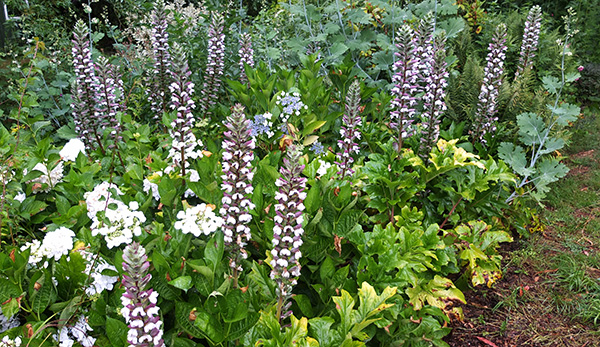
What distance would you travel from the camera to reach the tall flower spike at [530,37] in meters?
4.49

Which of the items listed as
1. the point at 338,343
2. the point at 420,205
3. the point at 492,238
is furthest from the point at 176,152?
the point at 492,238

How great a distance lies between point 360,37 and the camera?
4664 millimetres

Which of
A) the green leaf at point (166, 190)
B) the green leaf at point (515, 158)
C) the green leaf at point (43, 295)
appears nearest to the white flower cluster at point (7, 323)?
the green leaf at point (43, 295)

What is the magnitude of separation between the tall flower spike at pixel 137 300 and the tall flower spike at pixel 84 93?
2116 mm

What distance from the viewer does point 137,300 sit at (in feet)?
4.31

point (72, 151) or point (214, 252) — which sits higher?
point (214, 252)

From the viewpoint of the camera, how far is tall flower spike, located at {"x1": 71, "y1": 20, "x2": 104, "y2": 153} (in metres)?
3.17

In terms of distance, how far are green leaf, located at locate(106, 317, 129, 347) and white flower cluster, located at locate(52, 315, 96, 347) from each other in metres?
0.19

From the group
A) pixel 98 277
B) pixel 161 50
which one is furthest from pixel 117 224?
pixel 161 50

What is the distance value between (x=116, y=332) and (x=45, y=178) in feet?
4.28

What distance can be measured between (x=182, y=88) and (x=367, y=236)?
1.33m

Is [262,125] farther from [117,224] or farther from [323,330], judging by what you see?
[323,330]

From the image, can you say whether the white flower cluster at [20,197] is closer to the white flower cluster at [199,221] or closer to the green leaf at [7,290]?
the green leaf at [7,290]

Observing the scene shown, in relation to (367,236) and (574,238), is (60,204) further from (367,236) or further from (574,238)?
(574,238)
